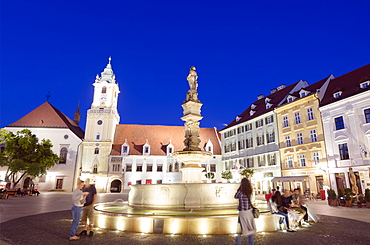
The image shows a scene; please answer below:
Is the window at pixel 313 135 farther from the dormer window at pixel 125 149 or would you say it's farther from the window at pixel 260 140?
the dormer window at pixel 125 149

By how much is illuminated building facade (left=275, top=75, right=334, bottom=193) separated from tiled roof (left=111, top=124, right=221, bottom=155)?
18.7m

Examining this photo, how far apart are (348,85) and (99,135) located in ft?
133

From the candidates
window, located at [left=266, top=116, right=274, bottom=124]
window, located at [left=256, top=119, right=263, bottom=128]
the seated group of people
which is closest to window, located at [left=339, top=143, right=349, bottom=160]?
window, located at [left=266, top=116, right=274, bottom=124]

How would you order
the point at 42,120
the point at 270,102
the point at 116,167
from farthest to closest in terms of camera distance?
the point at 42,120 < the point at 116,167 < the point at 270,102

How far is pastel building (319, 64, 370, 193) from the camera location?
23.5 m

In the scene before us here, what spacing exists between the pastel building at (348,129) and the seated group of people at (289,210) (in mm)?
16961

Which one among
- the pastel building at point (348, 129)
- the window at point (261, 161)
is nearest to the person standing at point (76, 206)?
the pastel building at point (348, 129)

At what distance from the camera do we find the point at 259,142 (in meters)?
36.2

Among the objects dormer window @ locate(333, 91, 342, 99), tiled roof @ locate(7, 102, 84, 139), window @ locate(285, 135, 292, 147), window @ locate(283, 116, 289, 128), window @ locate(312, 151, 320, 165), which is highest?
tiled roof @ locate(7, 102, 84, 139)

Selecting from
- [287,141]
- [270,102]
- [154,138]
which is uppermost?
[270,102]

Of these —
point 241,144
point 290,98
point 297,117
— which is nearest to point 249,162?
point 241,144

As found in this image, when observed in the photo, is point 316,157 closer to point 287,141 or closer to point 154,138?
point 287,141

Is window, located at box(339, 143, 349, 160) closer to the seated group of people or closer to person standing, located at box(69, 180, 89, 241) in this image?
the seated group of people

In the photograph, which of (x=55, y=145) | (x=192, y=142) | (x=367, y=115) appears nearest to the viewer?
(x=192, y=142)
